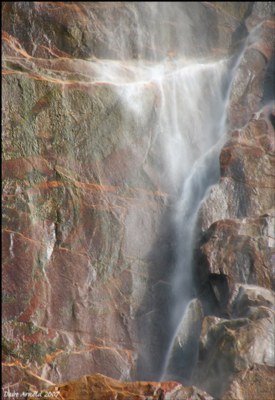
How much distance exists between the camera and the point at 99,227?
9711 mm

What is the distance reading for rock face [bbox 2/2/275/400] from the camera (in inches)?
337

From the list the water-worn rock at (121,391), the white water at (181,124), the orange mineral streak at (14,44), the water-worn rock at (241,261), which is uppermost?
the orange mineral streak at (14,44)

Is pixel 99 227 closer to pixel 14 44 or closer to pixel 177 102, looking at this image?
pixel 177 102

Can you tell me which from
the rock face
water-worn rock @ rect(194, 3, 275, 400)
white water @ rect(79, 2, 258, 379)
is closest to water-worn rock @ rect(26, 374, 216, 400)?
the rock face

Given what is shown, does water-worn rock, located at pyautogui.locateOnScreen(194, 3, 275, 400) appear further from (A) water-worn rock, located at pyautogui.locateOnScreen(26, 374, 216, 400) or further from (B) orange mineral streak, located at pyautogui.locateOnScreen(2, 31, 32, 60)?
(B) orange mineral streak, located at pyautogui.locateOnScreen(2, 31, 32, 60)

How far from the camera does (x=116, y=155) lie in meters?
10.2

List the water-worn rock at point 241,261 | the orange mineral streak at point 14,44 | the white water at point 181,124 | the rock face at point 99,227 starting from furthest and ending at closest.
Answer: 1. the white water at point 181,124
2. the orange mineral streak at point 14,44
3. the rock face at point 99,227
4. the water-worn rock at point 241,261

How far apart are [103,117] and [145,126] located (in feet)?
2.96

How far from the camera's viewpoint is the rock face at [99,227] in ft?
28.1

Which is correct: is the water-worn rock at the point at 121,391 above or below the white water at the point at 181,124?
below

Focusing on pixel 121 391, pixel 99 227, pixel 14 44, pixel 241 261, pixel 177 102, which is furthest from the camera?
pixel 177 102

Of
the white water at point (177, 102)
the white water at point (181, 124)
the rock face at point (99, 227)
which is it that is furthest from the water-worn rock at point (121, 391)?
the white water at point (181, 124)

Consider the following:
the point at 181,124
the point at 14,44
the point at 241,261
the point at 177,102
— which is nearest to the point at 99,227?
the point at 241,261

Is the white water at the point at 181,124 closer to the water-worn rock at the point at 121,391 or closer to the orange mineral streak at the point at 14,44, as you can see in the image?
the orange mineral streak at the point at 14,44
